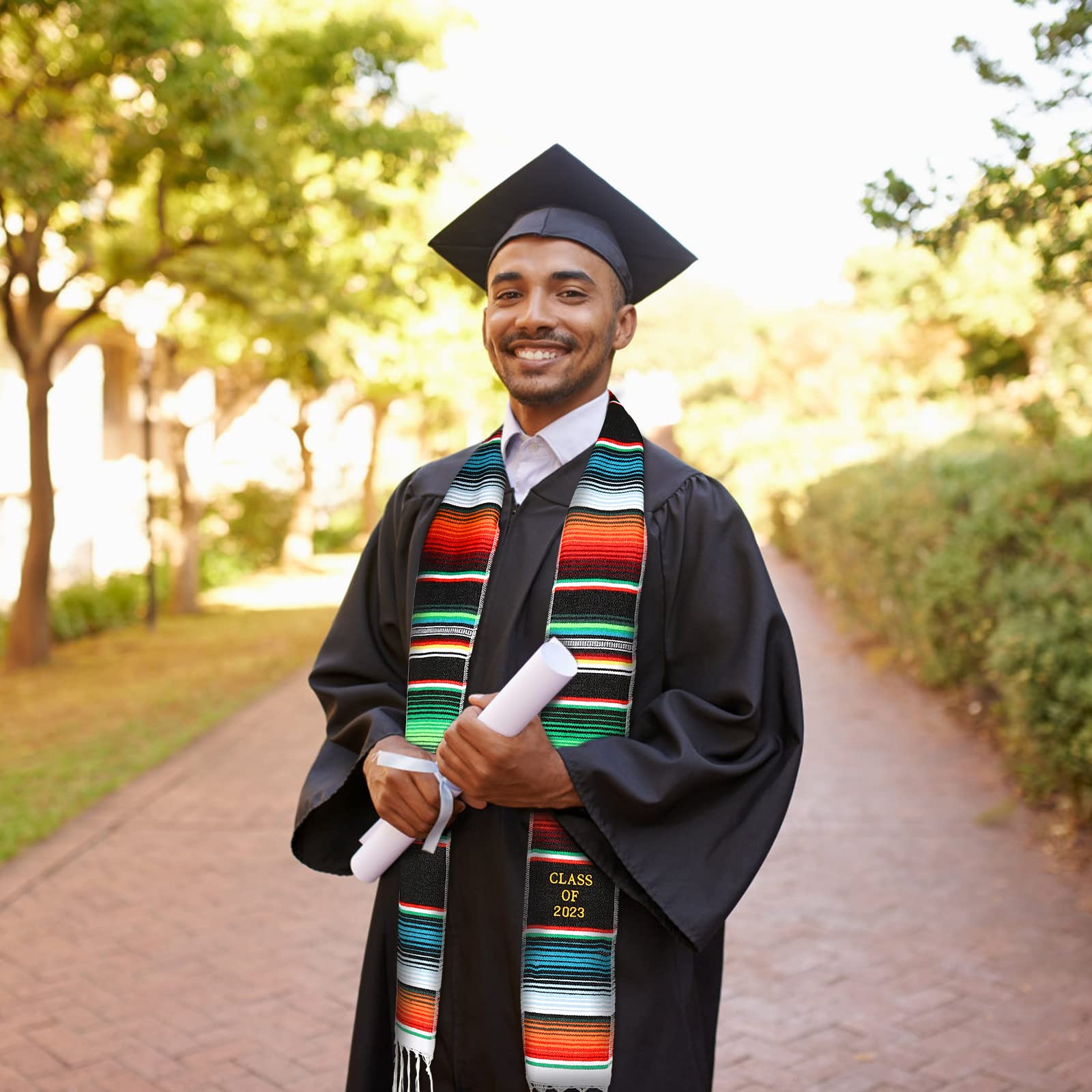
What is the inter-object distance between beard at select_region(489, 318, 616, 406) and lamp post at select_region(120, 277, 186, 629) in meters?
12.5

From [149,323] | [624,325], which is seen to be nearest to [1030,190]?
[624,325]

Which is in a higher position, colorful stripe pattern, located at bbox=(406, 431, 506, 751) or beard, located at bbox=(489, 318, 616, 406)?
beard, located at bbox=(489, 318, 616, 406)

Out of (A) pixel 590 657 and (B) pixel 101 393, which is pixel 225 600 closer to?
(B) pixel 101 393

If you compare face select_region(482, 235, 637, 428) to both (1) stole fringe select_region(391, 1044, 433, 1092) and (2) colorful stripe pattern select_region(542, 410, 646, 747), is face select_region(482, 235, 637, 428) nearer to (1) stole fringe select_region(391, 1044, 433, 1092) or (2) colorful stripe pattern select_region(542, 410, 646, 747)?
(2) colorful stripe pattern select_region(542, 410, 646, 747)

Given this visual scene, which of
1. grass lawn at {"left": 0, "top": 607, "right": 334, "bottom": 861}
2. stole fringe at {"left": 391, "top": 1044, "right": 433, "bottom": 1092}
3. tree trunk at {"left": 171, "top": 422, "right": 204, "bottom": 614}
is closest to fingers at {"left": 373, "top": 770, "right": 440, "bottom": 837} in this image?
stole fringe at {"left": 391, "top": 1044, "right": 433, "bottom": 1092}

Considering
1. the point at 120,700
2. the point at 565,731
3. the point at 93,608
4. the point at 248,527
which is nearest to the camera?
the point at 565,731

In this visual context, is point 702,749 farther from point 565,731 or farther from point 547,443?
point 547,443

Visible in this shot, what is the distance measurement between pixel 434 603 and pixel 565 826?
0.46 meters

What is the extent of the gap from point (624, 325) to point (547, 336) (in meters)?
0.20

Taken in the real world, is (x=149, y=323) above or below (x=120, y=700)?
above

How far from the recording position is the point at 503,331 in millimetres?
2312

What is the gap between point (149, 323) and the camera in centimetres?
1470

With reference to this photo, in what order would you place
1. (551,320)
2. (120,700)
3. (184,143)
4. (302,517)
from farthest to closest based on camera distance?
(302,517) → (120,700) → (184,143) → (551,320)

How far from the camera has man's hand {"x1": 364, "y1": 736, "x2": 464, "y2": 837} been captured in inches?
82.6
